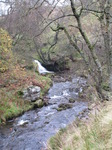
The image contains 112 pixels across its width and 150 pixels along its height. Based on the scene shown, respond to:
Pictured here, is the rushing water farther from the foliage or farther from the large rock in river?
the foliage

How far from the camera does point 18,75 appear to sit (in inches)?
504

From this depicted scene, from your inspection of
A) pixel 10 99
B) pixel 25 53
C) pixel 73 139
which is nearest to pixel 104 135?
pixel 73 139

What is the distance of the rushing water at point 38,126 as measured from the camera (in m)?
8.98

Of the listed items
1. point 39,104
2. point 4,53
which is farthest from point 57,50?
point 4,53

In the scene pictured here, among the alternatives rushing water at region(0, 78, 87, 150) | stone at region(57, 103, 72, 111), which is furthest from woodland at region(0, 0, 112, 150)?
stone at region(57, 103, 72, 111)

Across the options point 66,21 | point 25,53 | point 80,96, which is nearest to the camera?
point 80,96

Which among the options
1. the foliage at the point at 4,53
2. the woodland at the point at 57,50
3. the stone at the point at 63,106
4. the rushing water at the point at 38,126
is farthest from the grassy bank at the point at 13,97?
the stone at the point at 63,106

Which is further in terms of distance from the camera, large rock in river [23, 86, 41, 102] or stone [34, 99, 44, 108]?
large rock in river [23, 86, 41, 102]

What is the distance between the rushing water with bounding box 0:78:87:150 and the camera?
8984 mm

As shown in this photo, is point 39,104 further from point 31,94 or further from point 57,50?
point 57,50

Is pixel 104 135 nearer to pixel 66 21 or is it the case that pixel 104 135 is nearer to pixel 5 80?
pixel 5 80

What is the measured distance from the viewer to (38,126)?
11.0 metres

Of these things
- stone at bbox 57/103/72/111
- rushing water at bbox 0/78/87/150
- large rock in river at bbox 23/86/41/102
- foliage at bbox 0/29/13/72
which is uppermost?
foliage at bbox 0/29/13/72

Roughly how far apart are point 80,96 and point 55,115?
4.23m
